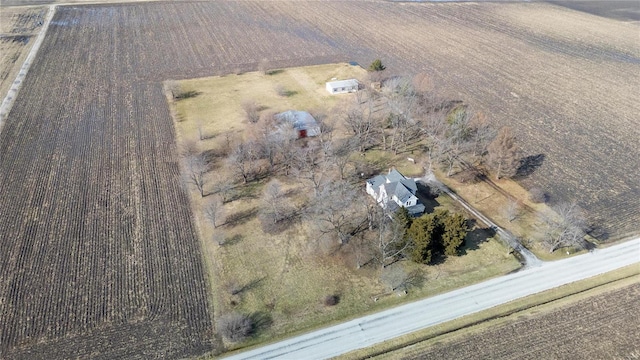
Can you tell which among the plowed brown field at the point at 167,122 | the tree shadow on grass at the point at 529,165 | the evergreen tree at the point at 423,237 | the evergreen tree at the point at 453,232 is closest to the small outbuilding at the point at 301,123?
the plowed brown field at the point at 167,122

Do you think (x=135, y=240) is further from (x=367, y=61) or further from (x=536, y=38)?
(x=536, y=38)

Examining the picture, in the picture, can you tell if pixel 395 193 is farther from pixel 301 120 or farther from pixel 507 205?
pixel 301 120

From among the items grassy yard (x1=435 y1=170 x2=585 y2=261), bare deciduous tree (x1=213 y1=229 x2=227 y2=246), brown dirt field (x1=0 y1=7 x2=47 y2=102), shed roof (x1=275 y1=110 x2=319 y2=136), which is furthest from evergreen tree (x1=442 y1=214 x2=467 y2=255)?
brown dirt field (x1=0 y1=7 x2=47 y2=102)

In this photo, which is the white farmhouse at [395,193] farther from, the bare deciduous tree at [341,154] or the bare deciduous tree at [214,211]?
the bare deciduous tree at [214,211]

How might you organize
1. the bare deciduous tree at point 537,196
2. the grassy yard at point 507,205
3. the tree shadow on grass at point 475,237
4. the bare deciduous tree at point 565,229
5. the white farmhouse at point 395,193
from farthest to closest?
the bare deciduous tree at point 537,196 → the white farmhouse at point 395,193 → the grassy yard at point 507,205 → the tree shadow on grass at point 475,237 → the bare deciduous tree at point 565,229

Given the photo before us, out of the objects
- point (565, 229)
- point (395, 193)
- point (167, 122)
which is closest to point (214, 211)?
point (395, 193)

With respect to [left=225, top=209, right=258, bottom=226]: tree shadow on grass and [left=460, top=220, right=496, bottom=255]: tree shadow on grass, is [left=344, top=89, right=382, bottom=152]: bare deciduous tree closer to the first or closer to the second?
[left=225, top=209, right=258, bottom=226]: tree shadow on grass
